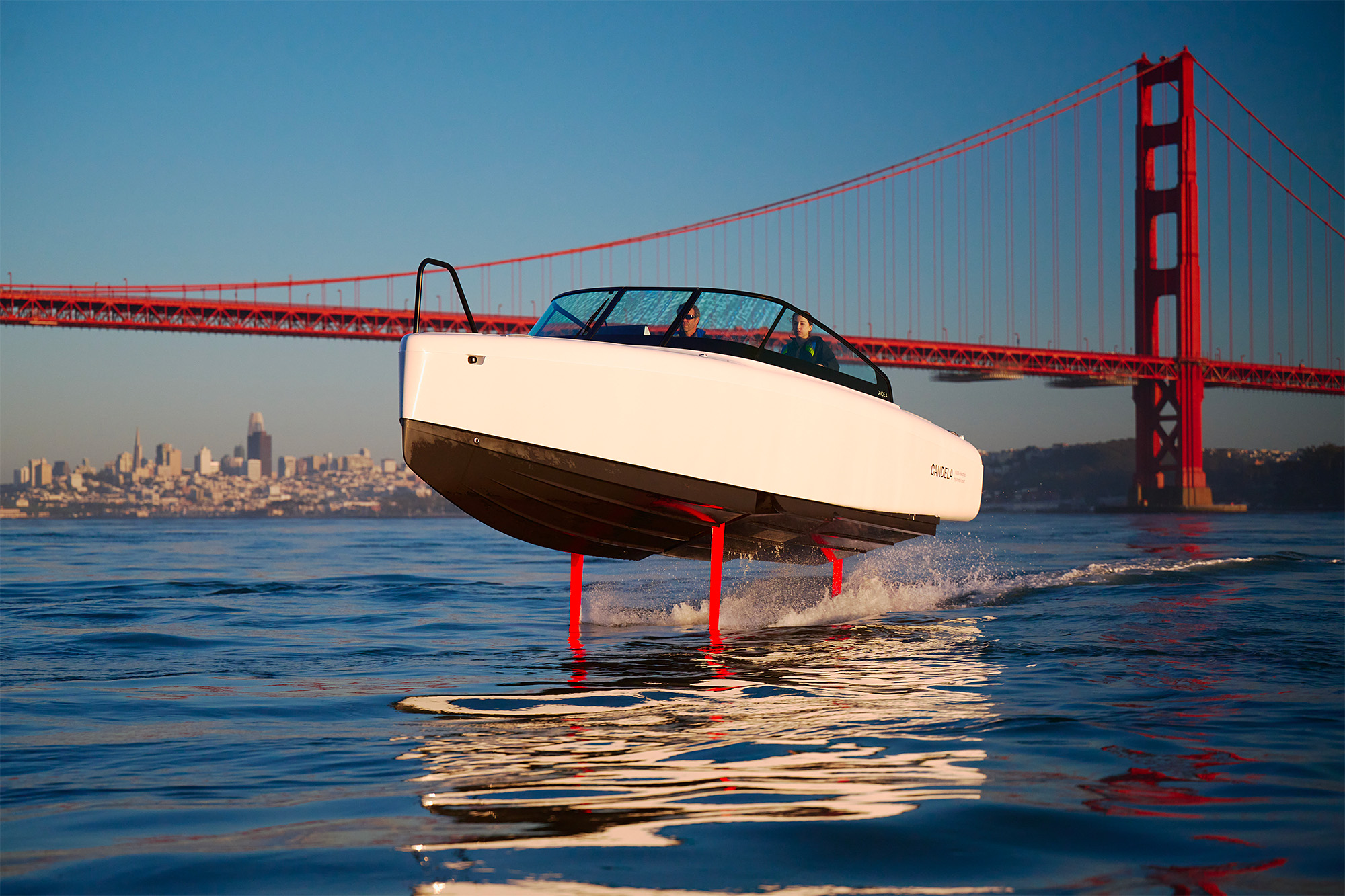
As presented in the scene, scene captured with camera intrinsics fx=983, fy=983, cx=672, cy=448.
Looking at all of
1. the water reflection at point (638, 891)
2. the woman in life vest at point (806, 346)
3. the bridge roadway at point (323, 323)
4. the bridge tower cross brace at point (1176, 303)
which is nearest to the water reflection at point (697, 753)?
the water reflection at point (638, 891)

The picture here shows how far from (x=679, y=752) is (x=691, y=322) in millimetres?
3688

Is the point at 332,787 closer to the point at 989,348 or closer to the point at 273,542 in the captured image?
the point at 273,542

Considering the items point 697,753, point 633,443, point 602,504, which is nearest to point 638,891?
point 697,753

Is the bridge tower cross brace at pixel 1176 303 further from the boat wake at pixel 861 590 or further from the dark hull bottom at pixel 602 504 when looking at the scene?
the dark hull bottom at pixel 602 504

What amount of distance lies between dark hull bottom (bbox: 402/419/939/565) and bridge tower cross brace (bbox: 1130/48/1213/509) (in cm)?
4431

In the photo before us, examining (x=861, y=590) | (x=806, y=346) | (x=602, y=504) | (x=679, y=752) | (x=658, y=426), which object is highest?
(x=806, y=346)

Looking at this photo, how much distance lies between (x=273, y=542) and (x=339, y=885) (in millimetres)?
26876

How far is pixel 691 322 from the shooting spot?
6.65 m

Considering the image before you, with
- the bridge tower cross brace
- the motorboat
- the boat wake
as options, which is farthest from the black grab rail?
the bridge tower cross brace

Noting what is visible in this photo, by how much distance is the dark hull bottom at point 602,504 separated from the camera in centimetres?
586

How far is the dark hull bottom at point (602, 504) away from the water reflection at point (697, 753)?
124 centimetres

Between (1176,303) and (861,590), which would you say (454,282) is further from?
(1176,303)

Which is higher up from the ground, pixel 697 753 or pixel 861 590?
pixel 697 753

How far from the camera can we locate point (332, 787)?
10.1ft
